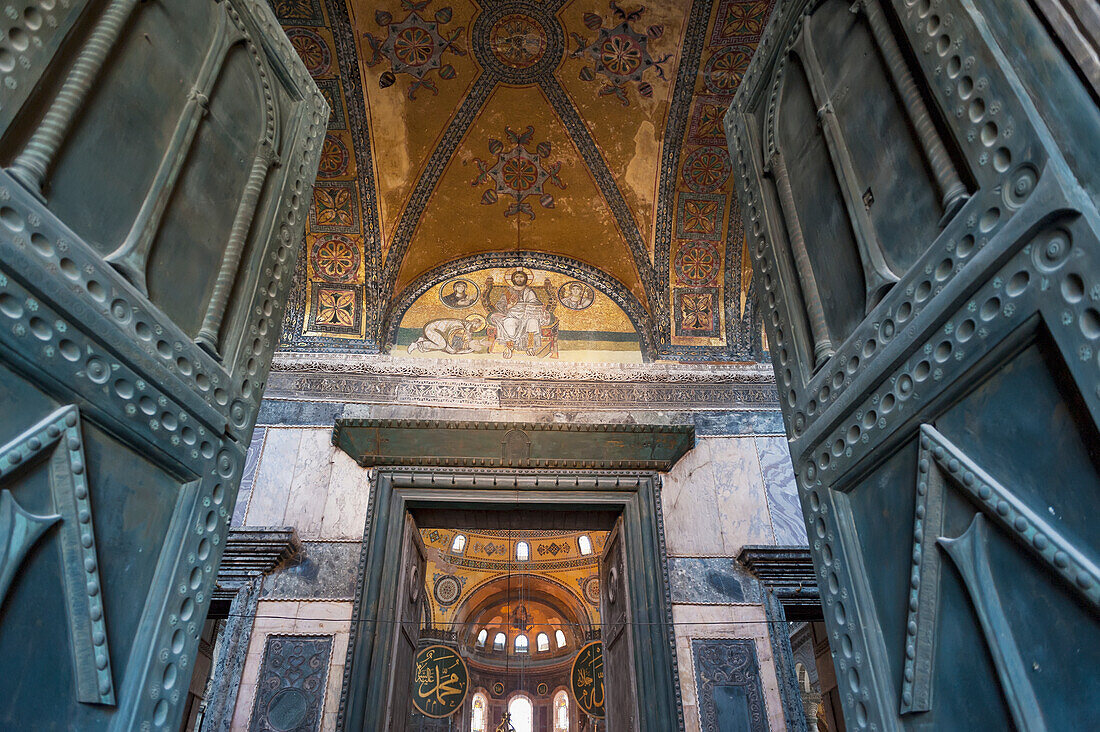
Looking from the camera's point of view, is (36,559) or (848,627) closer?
(36,559)

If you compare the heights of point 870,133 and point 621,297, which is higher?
point 621,297

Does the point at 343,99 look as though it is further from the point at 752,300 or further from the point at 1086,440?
the point at 1086,440

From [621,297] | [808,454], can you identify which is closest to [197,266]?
[808,454]

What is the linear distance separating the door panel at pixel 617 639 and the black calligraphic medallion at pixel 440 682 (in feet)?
5.00

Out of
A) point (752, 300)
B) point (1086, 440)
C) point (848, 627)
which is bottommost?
point (848, 627)

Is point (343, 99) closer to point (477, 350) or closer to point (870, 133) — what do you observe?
point (477, 350)

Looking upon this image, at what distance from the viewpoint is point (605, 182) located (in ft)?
24.6

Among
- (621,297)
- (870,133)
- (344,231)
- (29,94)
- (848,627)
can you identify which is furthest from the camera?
(621,297)

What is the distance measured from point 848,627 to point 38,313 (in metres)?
2.25

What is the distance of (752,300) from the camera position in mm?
7742

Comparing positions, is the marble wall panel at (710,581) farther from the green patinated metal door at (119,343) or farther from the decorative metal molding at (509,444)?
the green patinated metal door at (119,343)

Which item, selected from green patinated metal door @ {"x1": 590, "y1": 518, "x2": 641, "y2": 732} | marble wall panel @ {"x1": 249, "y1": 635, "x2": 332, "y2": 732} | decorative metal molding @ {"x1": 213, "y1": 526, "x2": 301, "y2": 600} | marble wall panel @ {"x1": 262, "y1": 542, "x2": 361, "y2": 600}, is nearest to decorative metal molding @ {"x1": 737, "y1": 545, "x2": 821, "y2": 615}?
green patinated metal door @ {"x1": 590, "y1": 518, "x2": 641, "y2": 732}

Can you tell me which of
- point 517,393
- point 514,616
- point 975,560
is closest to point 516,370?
point 517,393

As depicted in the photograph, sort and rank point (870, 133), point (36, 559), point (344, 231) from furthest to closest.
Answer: point (344, 231) → point (870, 133) → point (36, 559)
